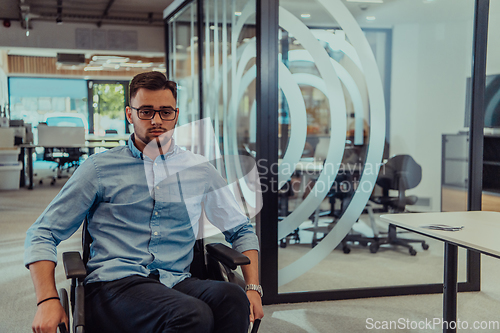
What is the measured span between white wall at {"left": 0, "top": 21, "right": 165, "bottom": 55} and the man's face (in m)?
7.68

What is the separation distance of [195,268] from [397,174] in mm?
1721

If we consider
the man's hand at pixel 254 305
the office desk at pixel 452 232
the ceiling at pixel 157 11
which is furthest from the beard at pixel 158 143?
the ceiling at pixel 157 11

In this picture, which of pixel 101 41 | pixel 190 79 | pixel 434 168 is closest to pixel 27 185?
pixel 101 41

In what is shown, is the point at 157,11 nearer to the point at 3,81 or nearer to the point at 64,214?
the point at 3,81

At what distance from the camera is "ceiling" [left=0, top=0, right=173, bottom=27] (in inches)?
301

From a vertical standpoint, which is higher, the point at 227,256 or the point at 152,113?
the point at 152,113

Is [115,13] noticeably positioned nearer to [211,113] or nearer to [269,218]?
[211,113]

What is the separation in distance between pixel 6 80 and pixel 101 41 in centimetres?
649

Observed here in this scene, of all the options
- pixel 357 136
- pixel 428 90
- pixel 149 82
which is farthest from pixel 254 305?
pixel 428 90

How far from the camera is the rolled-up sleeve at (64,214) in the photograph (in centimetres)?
149

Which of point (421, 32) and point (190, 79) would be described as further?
point (190, 79)

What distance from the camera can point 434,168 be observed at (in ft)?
10.1

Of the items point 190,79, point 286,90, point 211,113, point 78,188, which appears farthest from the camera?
point 190,79

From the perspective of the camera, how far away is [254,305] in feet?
5.20
